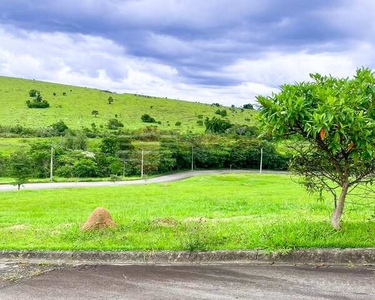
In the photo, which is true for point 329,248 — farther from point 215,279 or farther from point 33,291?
point 33,291

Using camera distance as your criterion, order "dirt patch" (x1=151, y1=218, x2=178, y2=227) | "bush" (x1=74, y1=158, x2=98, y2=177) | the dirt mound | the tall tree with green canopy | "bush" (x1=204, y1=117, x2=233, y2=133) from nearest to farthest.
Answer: the tall tree with green canopy, the dirt mound, "dirt patch" (x1=151, y1=218, x2=178, y2=227), "bush" (x1=74, y1=158, x2=98, y2=177), "bush" (x1=204, y1=117, x2=233, y2=133)

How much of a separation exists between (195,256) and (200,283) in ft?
3.01

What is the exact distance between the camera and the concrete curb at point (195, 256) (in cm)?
597

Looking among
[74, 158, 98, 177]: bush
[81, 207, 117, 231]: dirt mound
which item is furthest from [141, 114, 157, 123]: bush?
[81, 207, 117, 231]: dirt mound

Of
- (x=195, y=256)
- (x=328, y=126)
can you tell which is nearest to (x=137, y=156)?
(x=195, y=256)

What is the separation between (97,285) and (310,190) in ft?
12.1

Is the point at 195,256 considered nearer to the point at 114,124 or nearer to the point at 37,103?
the point at 114,124

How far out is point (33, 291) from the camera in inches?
202

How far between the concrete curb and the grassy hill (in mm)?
75023

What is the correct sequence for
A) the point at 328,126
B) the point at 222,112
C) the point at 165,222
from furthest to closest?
the point at 222,112
the point at 165,222
the point at 328,126

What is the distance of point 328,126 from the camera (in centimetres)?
567

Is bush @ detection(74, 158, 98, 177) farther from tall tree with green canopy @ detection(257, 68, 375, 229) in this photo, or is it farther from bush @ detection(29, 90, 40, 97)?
bush @ detection(29, 90, 40, 97)

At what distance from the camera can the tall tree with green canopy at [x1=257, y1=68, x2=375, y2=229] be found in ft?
18.8

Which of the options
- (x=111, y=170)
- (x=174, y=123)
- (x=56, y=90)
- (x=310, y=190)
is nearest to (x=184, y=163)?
(x=111, y=170)
